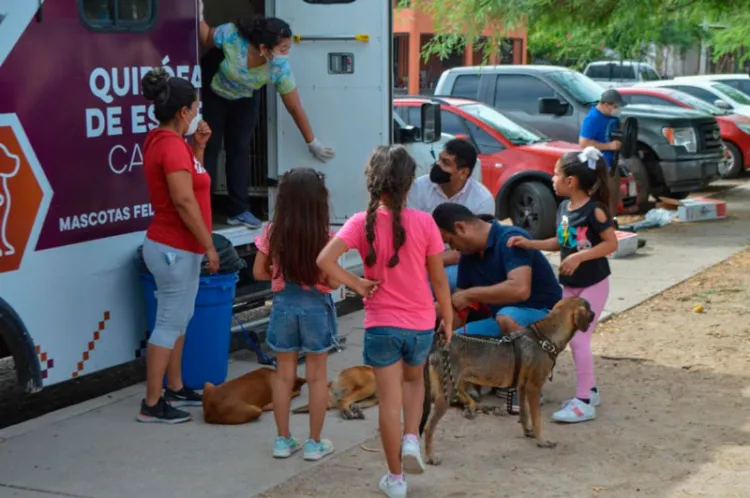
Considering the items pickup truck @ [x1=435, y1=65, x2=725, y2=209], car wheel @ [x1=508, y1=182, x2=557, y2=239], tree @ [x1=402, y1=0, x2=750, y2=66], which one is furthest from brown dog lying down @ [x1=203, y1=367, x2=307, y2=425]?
pickup truck @ [x1=435, y1=65, x2=725, y2=209]

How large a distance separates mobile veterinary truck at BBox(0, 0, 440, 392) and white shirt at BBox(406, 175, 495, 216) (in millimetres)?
1494

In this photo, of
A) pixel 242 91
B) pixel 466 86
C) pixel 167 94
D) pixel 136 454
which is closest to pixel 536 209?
pixel 466 86

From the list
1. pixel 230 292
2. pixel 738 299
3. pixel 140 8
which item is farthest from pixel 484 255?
pixel 738 299

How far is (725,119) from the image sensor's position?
61.6ft

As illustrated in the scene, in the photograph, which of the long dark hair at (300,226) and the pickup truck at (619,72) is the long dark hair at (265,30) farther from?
the pickup truck at (619,72)

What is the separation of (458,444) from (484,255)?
1.07 metres

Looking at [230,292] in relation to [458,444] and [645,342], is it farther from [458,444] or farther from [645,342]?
[645,342]

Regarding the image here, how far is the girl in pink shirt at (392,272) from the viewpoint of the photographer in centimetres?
491

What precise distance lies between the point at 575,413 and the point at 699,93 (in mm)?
17149

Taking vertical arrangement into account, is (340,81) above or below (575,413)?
above

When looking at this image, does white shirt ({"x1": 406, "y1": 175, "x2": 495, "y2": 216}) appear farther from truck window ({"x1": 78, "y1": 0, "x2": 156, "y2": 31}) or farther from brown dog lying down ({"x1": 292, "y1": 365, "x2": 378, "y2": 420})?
truck window ({"x1": 78, "y1": 0, "x2": 156, "y2": 31})

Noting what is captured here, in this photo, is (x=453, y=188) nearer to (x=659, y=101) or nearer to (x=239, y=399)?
(x=239, y=399)

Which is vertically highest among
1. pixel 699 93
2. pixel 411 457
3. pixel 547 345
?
pixel 699 93

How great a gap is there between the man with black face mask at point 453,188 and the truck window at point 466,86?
8850 millimetres
